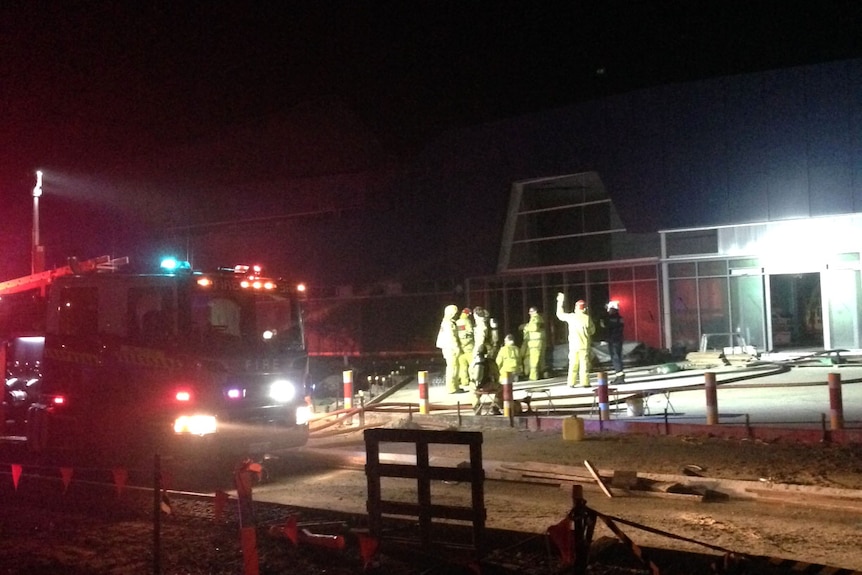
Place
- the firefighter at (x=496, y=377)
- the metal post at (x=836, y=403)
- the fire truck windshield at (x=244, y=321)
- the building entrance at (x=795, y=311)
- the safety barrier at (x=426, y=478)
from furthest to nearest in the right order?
the building entrance at (x=795, y=311), the firefighter at (x=496, y=377), the metal post at (x=836, y=403), the fire truck windshield at (x=244, y=321), the safety barrier at (x=426, y=478)

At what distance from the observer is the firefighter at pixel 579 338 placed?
1791 cm

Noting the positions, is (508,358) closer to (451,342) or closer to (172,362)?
(451,342)

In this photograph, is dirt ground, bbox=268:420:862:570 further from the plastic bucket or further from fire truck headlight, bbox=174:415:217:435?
fire truck headlight, bbox=174:415:217:435

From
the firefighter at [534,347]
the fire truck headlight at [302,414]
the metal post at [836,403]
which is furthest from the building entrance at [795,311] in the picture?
the fire truck headlight at [302,414]

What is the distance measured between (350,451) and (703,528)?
6537 millimetres

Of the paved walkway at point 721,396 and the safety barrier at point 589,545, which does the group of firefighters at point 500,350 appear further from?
the safety barrier at point 589,545

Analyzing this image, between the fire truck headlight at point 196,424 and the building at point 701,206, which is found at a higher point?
the building at point 701,206

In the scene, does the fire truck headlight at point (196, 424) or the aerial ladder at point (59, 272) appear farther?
the aerial ladder at point (59, 272)

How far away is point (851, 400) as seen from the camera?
1553cm

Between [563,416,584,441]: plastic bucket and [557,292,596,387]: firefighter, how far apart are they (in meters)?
4.82

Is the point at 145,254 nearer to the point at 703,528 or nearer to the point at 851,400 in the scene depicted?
the point at 703,528

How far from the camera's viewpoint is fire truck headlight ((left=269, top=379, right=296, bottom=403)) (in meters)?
11.5

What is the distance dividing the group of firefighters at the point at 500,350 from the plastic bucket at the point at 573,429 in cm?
259

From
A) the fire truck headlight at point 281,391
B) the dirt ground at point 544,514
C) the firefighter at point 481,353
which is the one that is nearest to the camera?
the dirt ground at point 544,514
